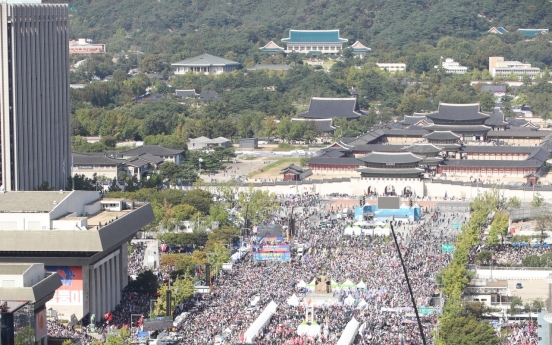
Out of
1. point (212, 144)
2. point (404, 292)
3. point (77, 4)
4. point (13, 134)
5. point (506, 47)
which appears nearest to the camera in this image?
point (404, 292)

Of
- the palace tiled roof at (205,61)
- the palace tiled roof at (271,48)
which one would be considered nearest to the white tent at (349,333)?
the palace tiled roof at (205,61)

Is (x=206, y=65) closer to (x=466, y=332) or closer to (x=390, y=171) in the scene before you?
(x=390, y=171)

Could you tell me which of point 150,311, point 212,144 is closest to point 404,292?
point 150,311

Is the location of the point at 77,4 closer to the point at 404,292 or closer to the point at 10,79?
the point at 10,79

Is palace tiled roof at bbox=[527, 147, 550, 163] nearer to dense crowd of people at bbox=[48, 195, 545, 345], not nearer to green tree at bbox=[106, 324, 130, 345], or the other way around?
dense crowd of people at bbox=[48, 195, 545, 345]

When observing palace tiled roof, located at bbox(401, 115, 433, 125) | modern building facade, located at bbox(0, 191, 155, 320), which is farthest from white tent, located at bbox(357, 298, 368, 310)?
palace tiled roof, located at bbox(401, 115, 433, 125)
